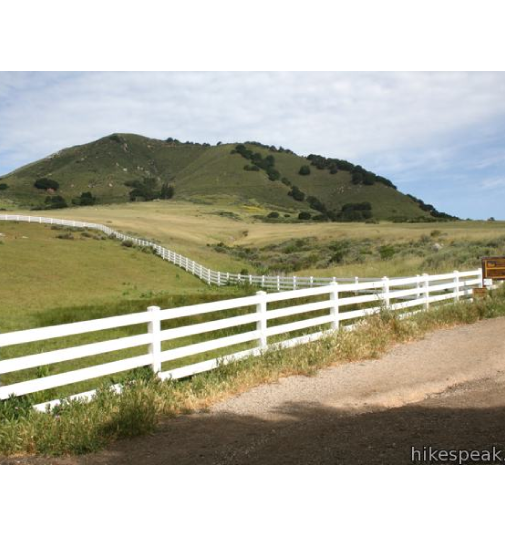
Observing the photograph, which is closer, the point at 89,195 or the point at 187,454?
the point at 187,454

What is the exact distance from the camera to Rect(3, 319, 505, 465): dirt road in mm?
4824

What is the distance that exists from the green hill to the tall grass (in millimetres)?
122924

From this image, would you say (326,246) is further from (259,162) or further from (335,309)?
(259,162)

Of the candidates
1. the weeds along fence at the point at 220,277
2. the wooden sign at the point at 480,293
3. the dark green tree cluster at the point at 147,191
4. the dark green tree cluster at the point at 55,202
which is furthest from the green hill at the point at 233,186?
the wooden sign at the point at 480,293

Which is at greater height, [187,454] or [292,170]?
[292,170]

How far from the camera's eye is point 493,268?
16.6 m

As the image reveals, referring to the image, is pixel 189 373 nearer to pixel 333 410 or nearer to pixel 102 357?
pixel 333 410

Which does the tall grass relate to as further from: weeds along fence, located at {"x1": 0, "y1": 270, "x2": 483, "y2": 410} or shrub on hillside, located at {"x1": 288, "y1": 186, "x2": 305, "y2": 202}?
shrub on hillside, located at {"x1": 288, "y1": 186, "x2": 305, "y2": 202}

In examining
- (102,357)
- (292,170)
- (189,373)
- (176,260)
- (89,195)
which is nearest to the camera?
(189,373)

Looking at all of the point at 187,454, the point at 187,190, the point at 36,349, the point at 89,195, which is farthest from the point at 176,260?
the point at 187,190

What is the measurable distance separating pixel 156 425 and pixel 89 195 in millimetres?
151418

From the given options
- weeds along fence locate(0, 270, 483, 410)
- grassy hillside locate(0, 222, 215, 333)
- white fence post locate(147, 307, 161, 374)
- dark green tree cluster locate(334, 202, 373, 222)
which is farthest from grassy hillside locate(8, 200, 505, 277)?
dark green tree cluster locate(334, 202, 373, 222)

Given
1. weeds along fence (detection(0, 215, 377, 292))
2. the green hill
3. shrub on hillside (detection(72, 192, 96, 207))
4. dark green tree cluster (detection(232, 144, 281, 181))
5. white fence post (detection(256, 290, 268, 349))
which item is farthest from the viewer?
dark green tree cluster (detection(232, 144, 281, 181))
